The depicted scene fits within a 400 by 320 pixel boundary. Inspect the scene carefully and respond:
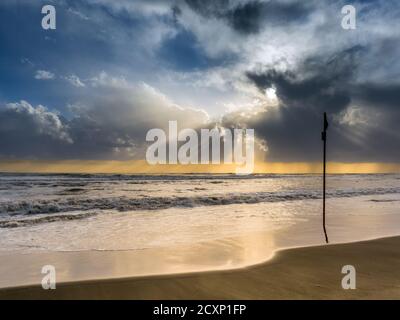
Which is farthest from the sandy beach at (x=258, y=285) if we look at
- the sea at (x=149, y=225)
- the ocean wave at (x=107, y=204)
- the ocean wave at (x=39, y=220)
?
the ocean wave at (x=107, y=204)

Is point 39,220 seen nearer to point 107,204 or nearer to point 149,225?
point 149,225

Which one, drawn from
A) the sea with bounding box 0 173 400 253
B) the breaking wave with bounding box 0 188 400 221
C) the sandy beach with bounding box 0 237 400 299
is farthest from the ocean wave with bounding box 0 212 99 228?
the sandy beach with bounding box 0 237 400 299

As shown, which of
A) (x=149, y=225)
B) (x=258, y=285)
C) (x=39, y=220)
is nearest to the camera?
(x=258, y=285)

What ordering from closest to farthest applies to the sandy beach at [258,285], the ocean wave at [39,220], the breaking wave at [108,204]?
1. the sandy beach at [258,285]
2. the ocean wave at [39,220]
3. the breaking wave at [108,204]

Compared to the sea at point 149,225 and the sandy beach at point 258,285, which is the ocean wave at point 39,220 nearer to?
the sea at point 149,225

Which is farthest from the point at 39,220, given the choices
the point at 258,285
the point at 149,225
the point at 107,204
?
the point at 258,285

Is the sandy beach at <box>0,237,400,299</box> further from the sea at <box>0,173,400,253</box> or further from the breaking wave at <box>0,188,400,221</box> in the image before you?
the breaking wave at <box>0,188,400,221</box>

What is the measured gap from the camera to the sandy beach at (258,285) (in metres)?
5.70

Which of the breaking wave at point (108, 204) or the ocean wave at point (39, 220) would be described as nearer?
the ocean wave at point (39, 220)

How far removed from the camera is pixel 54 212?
58.5ft

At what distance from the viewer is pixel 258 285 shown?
618cm

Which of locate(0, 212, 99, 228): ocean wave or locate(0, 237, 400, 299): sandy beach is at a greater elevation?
locate(0, 237, 400, 299): sandy beach

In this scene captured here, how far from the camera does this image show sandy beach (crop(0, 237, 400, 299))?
224 inches
